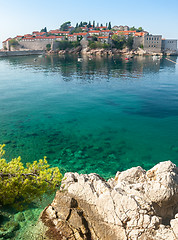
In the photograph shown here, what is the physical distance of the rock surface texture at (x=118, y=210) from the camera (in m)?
11.5

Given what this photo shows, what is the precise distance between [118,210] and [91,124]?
21848 millimetres

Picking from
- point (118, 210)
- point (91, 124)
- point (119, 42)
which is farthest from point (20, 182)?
point (119, 42)

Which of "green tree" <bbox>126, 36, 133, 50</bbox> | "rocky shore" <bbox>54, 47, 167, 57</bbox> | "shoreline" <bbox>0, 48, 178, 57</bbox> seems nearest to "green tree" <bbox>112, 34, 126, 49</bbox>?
"green tree" <bbox>126, 36, 133, 50</bbox>

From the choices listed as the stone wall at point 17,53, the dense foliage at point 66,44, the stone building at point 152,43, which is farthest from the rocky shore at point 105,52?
the stone wall at point 17,53

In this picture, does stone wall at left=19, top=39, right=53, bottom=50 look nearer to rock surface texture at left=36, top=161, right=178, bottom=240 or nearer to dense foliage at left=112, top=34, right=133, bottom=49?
dense foliage at left=112, top=34, right=133, bottom=49

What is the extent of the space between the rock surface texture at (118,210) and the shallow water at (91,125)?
3.13 metres

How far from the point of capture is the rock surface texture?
37.6 feet

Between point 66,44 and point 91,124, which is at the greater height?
point 66,44

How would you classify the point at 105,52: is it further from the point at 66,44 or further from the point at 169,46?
the point at 169,46

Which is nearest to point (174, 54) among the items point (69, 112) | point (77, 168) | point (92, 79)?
point (92, 79)

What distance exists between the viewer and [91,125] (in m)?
32.9

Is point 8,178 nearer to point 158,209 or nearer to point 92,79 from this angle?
point 158,209

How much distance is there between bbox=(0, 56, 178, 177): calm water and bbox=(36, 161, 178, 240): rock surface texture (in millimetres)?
7509

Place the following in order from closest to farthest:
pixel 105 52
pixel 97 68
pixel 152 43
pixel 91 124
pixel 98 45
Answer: pixel 91 124 < pixel 97 68 < pixel 152 43 < pixel 105 52 < pixel 98 45
